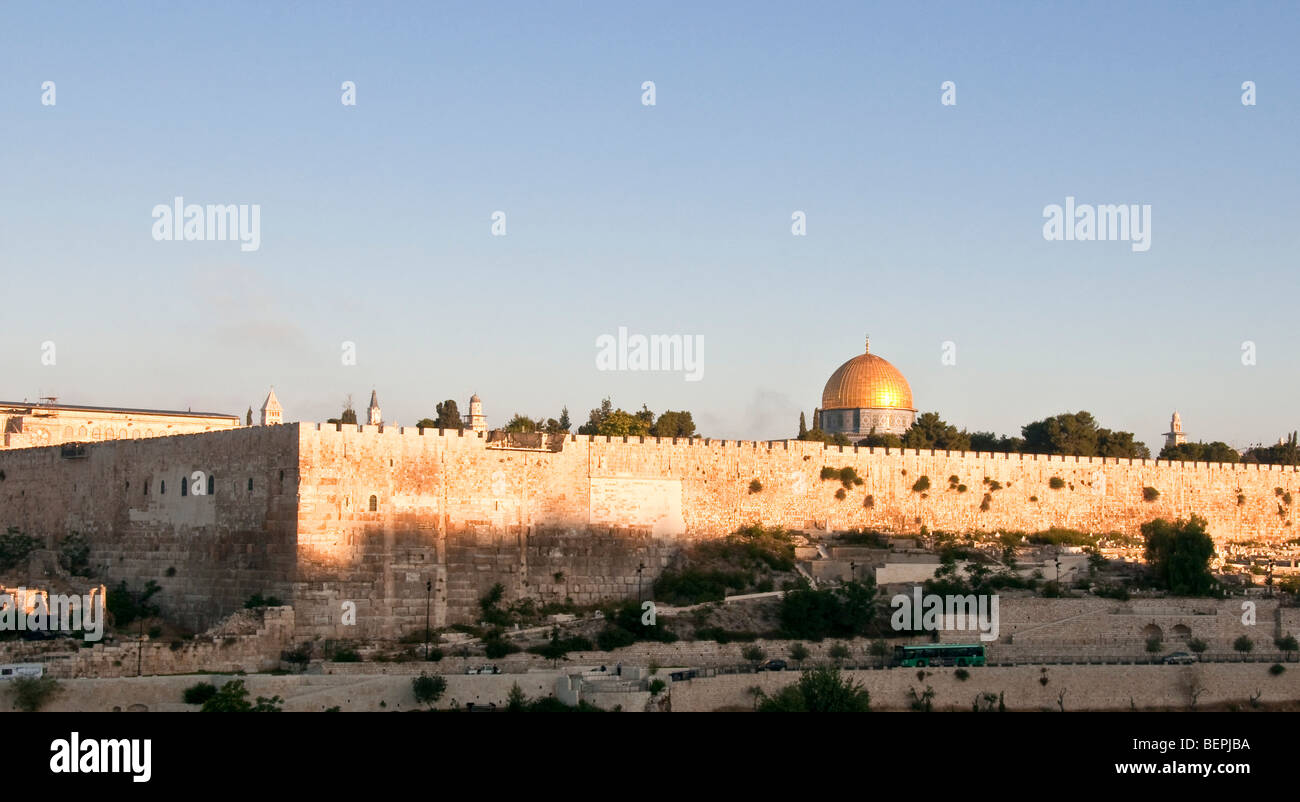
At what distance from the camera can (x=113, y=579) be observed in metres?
42.3

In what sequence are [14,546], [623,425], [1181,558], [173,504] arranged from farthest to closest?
[623,425] < [1181,558] < [14,546] < [173,504]

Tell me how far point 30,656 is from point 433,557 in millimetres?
9182

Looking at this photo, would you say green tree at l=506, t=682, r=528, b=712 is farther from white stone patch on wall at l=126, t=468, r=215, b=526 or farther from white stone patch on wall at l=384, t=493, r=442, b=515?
white stone patch on wall at l=126, t=468, r=215, b=526

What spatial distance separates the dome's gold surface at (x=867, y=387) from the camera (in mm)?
67688

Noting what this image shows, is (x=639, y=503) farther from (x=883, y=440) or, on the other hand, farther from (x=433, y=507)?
(x=883, y=440)

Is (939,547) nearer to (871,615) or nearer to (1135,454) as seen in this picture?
(871,615)

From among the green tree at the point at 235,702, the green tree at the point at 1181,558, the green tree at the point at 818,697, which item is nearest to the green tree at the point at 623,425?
the green tree at the point at 1181,558

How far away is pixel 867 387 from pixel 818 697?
35.5 metres

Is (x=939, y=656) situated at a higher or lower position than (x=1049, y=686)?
higher

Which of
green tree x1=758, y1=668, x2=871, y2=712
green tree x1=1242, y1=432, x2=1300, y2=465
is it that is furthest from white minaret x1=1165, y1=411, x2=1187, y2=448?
green tree x1=758, y1=668, x2=871, y2=712

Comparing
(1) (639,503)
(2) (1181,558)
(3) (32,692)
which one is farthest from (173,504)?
(2) (1181,558)

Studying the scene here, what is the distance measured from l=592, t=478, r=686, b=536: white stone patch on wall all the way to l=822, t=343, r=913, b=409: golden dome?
965 inches

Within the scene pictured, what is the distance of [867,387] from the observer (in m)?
67.9
